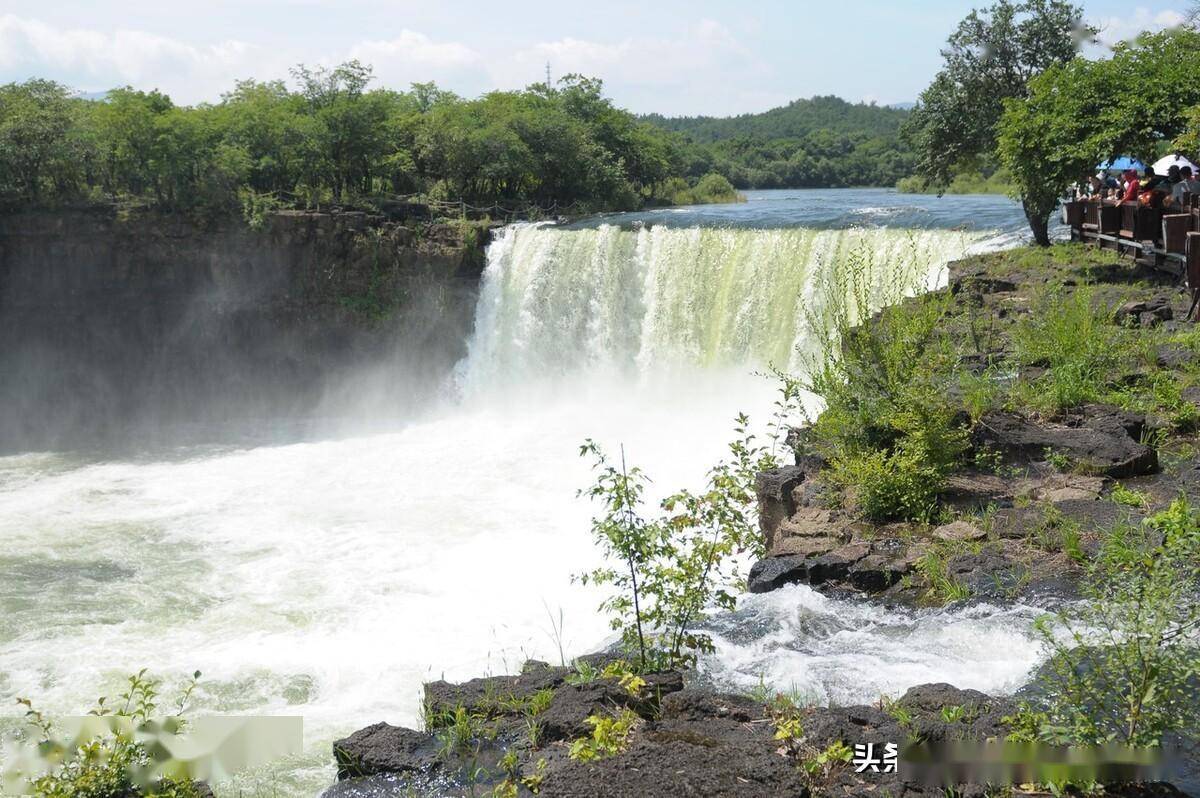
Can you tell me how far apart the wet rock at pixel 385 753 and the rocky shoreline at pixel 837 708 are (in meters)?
0.01

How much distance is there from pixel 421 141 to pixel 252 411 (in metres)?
9.50

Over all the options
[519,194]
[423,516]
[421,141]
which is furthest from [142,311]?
[423,516]

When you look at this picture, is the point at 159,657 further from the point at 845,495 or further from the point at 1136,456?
the point at 1136,456

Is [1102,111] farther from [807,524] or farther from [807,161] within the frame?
[807,161]

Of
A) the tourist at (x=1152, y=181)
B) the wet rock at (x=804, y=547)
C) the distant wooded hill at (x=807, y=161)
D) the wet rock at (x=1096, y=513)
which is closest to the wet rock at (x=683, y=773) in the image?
the wet rock at (x=804, y=547)

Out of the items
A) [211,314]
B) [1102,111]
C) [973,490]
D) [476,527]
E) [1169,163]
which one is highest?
[1102,111]

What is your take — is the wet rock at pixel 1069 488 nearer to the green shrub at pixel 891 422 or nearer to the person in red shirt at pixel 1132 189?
the green shrub at pixel 891 422

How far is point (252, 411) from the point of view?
24.5 meters

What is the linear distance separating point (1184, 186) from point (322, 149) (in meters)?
19.9

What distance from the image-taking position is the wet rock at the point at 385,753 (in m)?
5.39

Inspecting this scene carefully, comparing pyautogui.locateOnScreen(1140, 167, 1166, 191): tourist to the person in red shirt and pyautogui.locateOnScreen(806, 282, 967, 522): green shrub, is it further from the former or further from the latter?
pyautogui.locateOnScreen(806, 282, 967, 522): green shrub

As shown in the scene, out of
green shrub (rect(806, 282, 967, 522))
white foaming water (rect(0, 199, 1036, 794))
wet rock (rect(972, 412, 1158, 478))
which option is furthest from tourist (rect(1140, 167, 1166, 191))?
wet rock (rect(972, 412, 1158, 478))

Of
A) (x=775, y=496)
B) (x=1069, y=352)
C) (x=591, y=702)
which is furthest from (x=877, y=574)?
(x=1069, y=352)

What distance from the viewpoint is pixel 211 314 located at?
24922 mm
